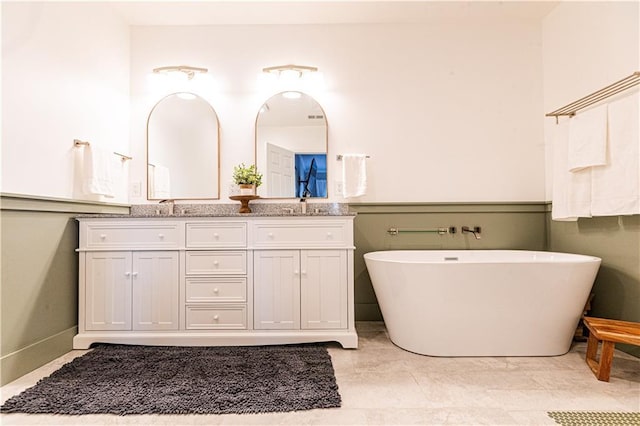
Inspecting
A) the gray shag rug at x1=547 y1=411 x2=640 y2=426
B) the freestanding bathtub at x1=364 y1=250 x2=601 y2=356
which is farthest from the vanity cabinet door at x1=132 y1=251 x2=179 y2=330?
the gray shag rug at x1=547 y1=411 x2=640 y2=426

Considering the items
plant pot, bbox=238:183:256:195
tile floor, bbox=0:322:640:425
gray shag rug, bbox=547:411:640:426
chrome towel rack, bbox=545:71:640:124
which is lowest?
tile floor, bbox=0:322:640:425

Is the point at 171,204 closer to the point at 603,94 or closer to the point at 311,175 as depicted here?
the point at 311,175

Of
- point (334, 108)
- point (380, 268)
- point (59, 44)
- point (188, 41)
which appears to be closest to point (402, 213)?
point (380, 268)

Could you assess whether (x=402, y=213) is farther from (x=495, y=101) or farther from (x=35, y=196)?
(x=35, y=196)

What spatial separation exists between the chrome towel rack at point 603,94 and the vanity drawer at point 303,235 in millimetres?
1775

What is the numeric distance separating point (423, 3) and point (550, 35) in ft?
3.63

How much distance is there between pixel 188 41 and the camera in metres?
2.85

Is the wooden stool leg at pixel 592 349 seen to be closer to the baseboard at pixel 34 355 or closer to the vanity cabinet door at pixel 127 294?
the vanity cabinet door at pixel 127 294

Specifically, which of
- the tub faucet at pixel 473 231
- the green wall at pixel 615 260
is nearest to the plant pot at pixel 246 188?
the tub faucet at pixel 473 231

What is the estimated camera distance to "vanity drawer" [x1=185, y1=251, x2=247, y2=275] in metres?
2.20

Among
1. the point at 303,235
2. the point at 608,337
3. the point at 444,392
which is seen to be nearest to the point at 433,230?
the point at 303,235

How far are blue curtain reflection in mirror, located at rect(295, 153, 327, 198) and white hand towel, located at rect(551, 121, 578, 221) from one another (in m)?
1.71

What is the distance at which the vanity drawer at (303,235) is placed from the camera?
7.25 feet

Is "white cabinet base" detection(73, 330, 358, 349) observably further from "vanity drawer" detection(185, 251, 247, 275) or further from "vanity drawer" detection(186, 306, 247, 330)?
"vanity drawer" detection(185, 251, 247, 275)
